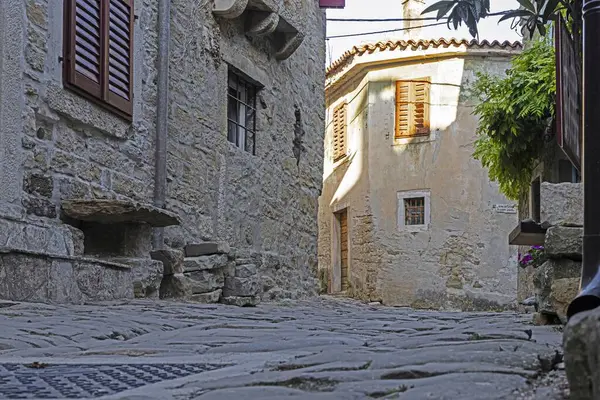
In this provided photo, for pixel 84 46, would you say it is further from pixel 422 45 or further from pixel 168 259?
pixel 422 45

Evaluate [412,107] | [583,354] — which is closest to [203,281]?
[583,354]

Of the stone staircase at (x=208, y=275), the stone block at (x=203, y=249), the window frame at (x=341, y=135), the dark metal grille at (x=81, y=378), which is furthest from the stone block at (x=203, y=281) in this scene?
the window frame at (x=341, y=135)

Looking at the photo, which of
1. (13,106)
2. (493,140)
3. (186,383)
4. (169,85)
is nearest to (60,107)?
(13,106)

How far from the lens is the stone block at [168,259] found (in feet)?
22.6

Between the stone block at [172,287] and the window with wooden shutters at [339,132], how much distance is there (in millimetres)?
12088

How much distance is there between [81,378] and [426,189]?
49.1 feet

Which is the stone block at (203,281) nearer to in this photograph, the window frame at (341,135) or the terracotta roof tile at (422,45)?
the terracotta roof tile at (422,45)

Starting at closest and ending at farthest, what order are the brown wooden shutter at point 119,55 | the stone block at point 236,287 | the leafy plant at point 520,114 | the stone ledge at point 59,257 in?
1. the stone ledge at point 59,257
2. the brown wooden shutter at point 119,55
3. the stone block at point 236,287
4. the leafy plant at point 520,114

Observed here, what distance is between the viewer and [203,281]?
24.8 ft

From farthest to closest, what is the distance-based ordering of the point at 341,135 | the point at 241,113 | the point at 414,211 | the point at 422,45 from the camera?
the point at 341,135 < the point at 414,211 < the point at 422,45 < the point at 241,113

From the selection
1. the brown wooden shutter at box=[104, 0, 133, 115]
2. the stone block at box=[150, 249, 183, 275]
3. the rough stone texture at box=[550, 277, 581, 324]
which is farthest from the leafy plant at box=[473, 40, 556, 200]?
the rough stone texture at box=[550, 277, 581, 324]

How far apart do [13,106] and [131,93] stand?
1.55 metres

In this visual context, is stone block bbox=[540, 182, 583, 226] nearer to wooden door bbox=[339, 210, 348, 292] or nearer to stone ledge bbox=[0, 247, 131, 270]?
stone ledge bbox=[0, 247, 131, 270]

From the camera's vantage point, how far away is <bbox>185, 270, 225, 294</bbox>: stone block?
24.5ft
